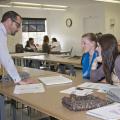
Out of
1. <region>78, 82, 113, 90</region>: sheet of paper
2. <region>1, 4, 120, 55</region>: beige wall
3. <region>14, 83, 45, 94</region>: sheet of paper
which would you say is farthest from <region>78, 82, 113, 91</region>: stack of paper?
<region>1, 4, 120, 55</region>: beige wall

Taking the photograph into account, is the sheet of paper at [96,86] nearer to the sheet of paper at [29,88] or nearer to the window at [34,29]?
the sheet of paper at [29,88]

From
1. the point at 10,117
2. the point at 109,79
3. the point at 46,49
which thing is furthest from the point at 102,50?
the point at 46,49

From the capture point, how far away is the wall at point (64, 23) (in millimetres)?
11027

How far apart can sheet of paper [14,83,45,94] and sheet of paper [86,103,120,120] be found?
84 centimetres

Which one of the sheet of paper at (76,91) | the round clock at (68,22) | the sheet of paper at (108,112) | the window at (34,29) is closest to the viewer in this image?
the sheet of paper at (108,112)

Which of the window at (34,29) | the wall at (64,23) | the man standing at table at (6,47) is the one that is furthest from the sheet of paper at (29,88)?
the window at (34,29)

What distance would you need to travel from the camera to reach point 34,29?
12.8 metres

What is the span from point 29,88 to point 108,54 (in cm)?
85

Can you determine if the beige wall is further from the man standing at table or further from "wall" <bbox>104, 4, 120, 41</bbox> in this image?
the man standing at table

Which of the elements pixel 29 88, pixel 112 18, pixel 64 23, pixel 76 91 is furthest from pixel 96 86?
pixel 64 23

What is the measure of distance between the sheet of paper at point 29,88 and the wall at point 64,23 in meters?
8.38

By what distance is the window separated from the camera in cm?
1246

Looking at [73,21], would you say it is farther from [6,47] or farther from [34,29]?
[6,47]

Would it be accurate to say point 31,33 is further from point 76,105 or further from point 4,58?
point 76,105
